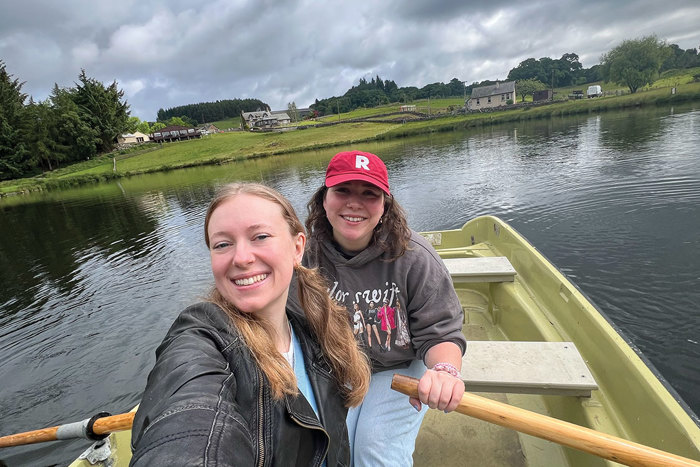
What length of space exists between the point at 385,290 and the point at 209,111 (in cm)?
17892

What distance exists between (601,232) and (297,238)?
36.7 feet

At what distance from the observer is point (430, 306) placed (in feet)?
8.12

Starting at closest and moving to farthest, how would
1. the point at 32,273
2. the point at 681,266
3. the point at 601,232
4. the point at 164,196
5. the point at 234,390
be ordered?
1. the point at 234,390
2. the point at 681,266
3. the point at 601,232
4. the point at 32,273
5. the point at 164,196

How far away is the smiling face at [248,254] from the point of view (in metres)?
1.59

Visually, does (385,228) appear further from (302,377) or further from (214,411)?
(214,411)

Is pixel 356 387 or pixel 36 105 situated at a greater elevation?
pixel 36 105

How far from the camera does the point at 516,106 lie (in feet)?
227

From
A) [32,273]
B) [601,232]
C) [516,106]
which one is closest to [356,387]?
[601,232]

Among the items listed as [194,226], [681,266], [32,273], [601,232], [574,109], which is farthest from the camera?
[574,109]

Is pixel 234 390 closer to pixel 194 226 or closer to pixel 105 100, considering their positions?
pixel 194 226

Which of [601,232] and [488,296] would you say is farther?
[601,232]

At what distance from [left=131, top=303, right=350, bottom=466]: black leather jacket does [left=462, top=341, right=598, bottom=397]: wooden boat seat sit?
5.79 feet

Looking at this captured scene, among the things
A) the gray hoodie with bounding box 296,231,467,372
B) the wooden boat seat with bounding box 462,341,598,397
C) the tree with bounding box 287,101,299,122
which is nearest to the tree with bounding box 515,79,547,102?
the tree with bounding box 287,101,299,122

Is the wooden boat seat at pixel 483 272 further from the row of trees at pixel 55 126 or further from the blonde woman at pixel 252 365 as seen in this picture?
the row of trees at pixel 55 126
